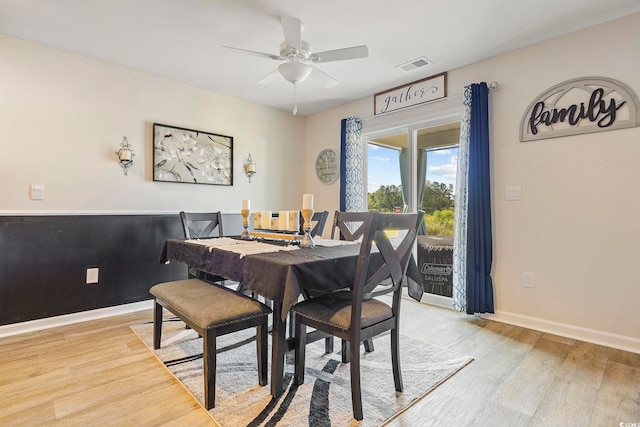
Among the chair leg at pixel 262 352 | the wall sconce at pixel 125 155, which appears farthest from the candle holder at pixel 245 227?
the wall sconce at pixel 125 155

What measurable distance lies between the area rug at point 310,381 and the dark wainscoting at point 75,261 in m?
0.84

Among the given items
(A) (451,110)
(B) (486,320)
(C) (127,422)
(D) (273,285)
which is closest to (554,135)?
(A) (451,110)

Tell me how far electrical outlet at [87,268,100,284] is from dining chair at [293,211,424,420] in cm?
238

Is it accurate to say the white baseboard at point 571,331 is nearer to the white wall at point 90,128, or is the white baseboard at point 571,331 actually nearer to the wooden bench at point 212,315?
the wooden bench at point 212,315

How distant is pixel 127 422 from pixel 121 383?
1.39 feet

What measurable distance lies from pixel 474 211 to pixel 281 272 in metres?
2.29

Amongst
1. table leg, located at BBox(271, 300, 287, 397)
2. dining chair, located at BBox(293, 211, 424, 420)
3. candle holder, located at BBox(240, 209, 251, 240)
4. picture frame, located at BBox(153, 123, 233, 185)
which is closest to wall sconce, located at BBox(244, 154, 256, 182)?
picture frame, located at BBox(153, 123, 233, 185)

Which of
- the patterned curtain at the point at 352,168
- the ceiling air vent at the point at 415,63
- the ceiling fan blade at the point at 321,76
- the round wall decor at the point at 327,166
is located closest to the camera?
the ceiling fan blade at the point at 321,76

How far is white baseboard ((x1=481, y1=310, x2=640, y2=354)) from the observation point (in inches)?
92.6

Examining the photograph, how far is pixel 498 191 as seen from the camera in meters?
3.02

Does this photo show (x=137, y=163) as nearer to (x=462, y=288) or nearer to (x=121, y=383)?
(x=121, y=383)

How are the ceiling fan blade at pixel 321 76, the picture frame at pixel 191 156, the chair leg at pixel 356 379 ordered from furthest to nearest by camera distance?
1. the picture frame at pixel 191 156
2. the ceiling fan blade at pixel 321 76
3. the chair leg at pixel 356 379

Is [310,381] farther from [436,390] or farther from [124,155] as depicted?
[124,155]

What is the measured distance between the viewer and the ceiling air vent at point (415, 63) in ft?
10.2
